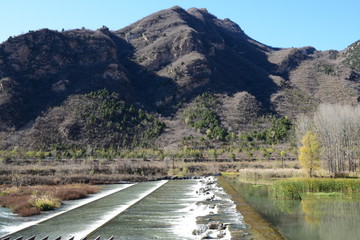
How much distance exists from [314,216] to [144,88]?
329 feet

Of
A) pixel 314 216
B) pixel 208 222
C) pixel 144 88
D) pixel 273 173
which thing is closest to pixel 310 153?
pixel 273 173

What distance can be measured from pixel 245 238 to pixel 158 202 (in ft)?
43.5

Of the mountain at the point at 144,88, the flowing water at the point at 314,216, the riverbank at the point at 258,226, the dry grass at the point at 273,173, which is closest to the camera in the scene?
the riverbank at the point at 258,226

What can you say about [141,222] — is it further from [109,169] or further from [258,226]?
[109,169]

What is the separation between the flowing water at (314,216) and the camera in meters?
16.3

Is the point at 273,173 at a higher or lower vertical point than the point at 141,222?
higher

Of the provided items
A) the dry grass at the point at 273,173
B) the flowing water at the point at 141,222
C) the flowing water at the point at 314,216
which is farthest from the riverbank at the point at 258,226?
the dry grass at the point at 273,173

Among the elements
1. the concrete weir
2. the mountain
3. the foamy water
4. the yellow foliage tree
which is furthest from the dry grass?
the mountain

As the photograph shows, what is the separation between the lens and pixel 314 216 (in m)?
20.4

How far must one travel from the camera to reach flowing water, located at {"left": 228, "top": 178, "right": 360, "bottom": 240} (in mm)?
16322

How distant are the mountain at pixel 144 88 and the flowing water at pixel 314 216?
190 ft

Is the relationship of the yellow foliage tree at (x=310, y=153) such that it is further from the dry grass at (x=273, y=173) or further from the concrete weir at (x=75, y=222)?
the concrete weir at (x=75, y=222)

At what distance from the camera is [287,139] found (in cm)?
8238

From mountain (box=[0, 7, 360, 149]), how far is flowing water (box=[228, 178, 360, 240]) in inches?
2280
